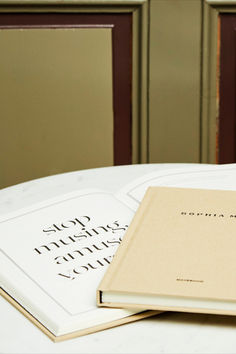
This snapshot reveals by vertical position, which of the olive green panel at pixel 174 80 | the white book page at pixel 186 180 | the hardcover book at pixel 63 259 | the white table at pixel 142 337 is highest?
the olive green panel at pixel 174 80

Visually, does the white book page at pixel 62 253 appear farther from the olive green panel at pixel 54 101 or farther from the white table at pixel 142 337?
the olive green panel at pixel 54 101

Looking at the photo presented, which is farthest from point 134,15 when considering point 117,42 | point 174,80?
point 174,80

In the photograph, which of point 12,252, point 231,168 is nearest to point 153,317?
point 12,252

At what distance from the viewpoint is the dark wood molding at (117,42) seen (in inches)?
61.4

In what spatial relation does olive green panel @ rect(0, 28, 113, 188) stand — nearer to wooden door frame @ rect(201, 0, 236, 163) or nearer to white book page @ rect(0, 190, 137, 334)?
wooden door frame @ rect(201, 0, 236, 163)

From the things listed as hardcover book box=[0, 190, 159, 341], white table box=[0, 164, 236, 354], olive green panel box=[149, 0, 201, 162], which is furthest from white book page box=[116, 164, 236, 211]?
olive green panel box=[149, 0, 201, 162]

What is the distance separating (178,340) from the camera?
0.49 meters

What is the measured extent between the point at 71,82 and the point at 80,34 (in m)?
0.12

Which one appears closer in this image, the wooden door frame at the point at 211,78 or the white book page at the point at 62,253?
the white book page at the point at 62,253

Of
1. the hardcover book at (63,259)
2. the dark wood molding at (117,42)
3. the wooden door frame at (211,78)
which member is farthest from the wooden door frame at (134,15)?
the hardcover book at (63,259)

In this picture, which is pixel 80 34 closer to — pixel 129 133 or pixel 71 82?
pixel 71 82

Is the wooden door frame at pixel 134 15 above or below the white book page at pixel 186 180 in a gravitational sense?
above

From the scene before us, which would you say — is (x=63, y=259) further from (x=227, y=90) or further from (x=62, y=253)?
(x=227, y=90)

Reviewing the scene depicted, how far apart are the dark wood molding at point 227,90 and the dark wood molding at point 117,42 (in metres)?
0.24
